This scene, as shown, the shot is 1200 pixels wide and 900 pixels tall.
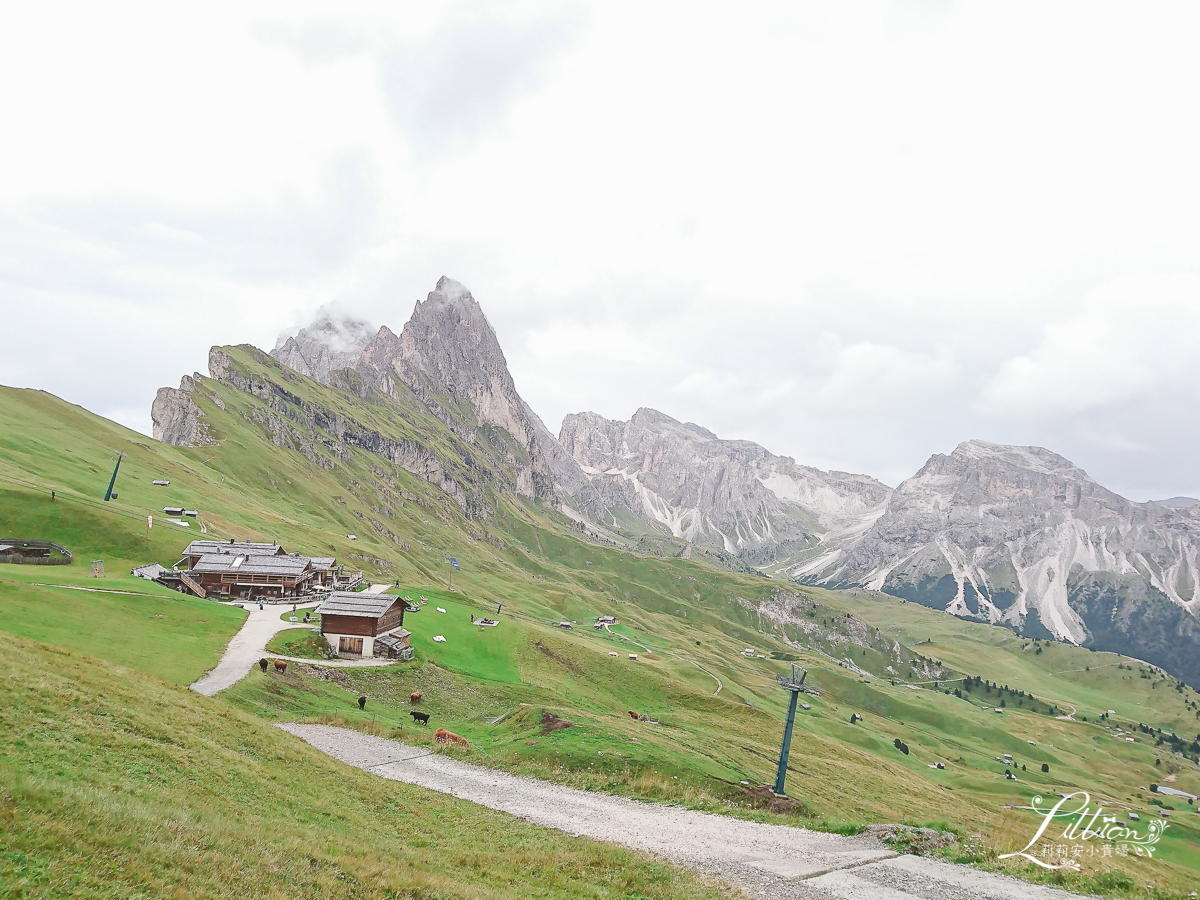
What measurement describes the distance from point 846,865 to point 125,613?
6848cm

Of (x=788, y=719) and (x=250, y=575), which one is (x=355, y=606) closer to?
(x=250, y=575)

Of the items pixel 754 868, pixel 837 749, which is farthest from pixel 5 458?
pixel 837 749

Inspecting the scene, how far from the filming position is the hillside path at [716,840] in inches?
1007

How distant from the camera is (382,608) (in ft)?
245

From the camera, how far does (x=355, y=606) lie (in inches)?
2923

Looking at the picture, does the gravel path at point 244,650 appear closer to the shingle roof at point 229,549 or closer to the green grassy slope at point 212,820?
the shingle roof at point 229,549

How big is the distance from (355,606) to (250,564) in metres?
35.6

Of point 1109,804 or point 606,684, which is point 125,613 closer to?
point 606,684

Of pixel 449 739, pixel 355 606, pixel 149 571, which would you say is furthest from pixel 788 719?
pixel 149 571

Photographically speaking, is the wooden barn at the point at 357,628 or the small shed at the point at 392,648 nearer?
the wooden barn at the point at 357,628

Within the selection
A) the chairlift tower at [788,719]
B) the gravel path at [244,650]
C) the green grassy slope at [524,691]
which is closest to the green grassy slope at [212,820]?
the gravel path at [244,650]

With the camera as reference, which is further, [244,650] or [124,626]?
[244,650]

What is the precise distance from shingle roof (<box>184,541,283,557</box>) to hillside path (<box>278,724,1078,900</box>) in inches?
2517

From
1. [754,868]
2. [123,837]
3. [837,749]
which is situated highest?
[123,837]
